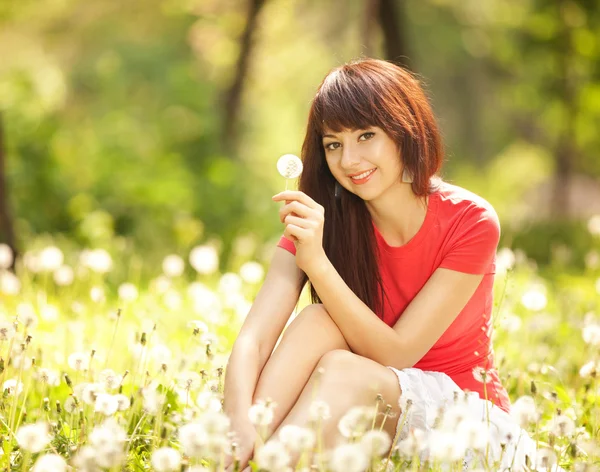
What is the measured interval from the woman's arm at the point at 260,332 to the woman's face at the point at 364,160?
0.35 meters

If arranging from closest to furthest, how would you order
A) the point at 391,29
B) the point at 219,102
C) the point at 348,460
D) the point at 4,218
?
1. the point at 348,460
2. the point at 4,218
3. the point at 391,29
4. the point at 219,102

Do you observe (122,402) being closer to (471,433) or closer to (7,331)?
(7,331)

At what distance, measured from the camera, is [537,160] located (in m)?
20.9

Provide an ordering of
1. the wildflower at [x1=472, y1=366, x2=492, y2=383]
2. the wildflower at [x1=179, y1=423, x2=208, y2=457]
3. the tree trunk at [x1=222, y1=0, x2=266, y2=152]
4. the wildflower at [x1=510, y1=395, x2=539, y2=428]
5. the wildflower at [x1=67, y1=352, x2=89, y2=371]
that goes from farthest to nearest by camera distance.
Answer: the tree trunk at [x1=222, y1=0, x2=266, y2=152]
the wildflower at [x1=67, y1=352, x2=89, y2=371]
the wildflower at [x1=472, y1=366, x2=492, y2=383]
the wildflower at [x1=510, y1=395, x2=539, y2=428]
the wildflower at [x1=179, y1=423, x2=208, y2=457]

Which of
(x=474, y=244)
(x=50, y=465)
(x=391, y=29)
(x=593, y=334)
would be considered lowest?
(x=50, y=465)

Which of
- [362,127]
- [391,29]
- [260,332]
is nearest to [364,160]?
[362,127]

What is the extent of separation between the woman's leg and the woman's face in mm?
434

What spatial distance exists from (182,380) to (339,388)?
602 mm

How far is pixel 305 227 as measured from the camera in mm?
2383

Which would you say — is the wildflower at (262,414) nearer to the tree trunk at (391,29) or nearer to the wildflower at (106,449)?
the wildflower at (106,449)

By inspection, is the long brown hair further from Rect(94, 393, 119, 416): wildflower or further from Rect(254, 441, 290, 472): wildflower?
Rect(254, 441, 290, 472): wildflower

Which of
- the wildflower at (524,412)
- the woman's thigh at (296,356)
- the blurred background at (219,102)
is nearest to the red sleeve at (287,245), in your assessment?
the woman's thigh at (296,356)

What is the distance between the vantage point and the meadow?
5.35ft

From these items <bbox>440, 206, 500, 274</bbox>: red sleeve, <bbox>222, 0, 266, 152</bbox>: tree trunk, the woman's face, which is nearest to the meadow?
<bbox>440, 206, 500, 274</bbox>: red sleeve
